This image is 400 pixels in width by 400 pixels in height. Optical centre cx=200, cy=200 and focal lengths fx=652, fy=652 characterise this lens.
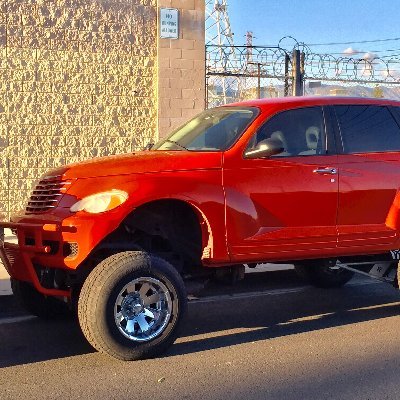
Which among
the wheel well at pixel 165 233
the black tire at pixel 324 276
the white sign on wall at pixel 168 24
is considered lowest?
the black tire at pixel 324 276

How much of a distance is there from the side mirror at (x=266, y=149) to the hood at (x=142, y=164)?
28cm

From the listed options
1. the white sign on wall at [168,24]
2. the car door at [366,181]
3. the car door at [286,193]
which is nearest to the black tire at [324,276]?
the car door at [366,181]

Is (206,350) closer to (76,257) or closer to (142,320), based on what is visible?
(142,320)

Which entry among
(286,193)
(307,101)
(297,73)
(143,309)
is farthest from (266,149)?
(297,73)

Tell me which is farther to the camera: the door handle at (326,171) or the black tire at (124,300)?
the door handle at (326,171)

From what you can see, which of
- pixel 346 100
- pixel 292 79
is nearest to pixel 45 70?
pixel 292 79

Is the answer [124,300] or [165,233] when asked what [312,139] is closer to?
[165,233]

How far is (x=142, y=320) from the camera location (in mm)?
4961

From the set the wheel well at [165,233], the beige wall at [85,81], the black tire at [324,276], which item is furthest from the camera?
the beige wall at [85,81]

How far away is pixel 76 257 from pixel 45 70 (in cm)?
660

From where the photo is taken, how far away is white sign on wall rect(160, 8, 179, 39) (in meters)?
11.2

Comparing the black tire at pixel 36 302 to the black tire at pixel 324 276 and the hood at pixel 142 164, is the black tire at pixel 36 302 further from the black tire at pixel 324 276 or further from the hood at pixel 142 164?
the black tire at pixel 324 276

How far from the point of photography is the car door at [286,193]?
17.4ft

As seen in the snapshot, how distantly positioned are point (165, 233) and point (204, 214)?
0.42 metres
